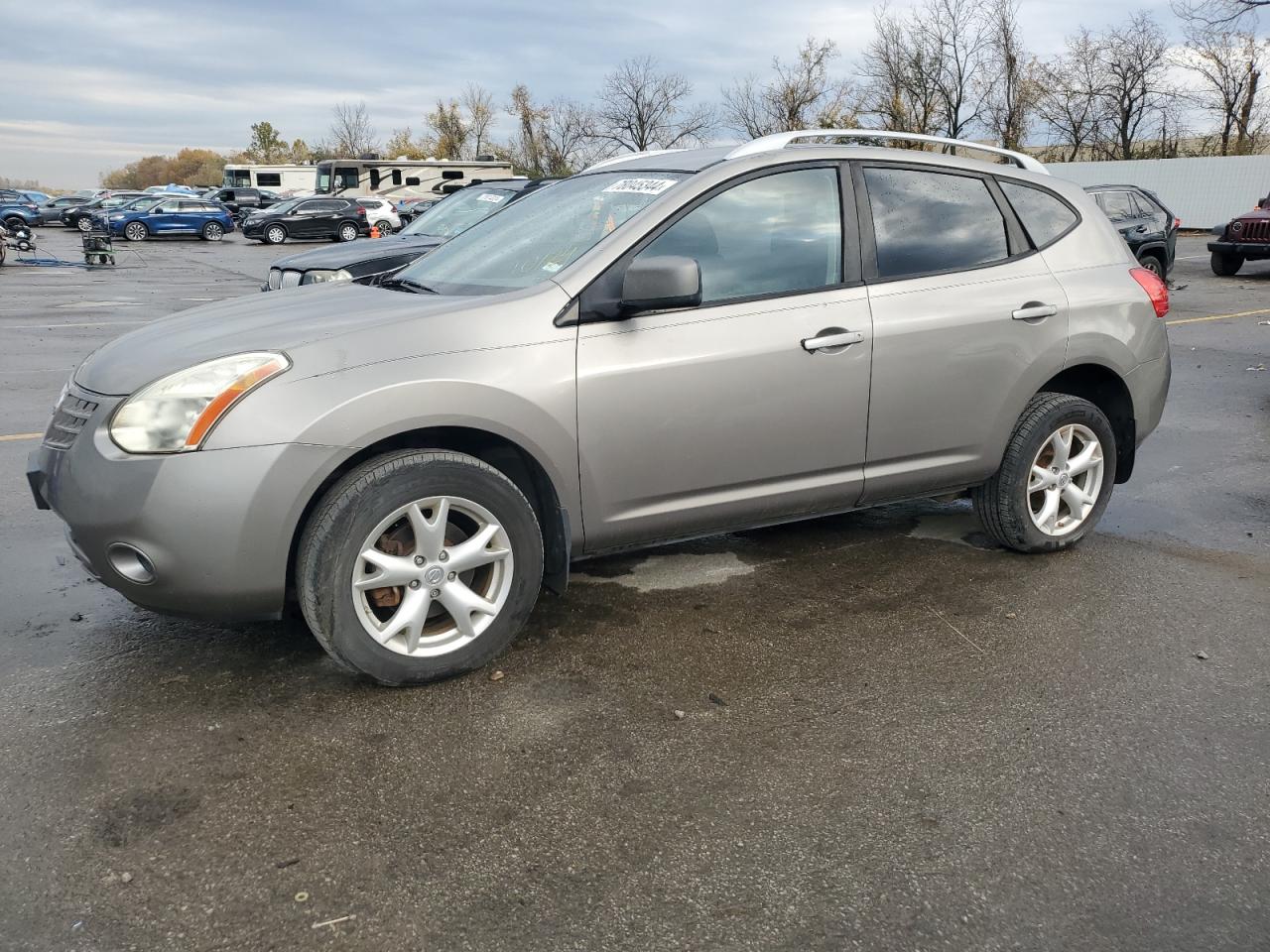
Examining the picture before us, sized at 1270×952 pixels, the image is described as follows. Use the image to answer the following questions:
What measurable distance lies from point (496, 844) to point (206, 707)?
1.24 metres

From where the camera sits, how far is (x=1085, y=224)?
15.8 ft

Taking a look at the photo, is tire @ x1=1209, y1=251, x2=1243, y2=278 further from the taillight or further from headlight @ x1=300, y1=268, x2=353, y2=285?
the taillight

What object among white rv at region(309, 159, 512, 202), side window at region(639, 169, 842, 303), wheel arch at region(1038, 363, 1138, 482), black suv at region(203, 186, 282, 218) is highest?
white rv at region(309, 159, 512, 202)

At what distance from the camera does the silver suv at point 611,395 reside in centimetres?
319

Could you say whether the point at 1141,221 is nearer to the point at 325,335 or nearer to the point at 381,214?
the point at 325,335

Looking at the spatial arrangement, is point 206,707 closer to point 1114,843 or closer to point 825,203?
point 1114,843

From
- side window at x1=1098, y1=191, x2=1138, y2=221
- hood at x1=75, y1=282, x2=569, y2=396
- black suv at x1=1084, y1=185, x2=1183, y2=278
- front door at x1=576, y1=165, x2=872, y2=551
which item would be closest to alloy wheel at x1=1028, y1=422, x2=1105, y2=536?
front door at x1=576, y1=165, x2=872, y2=551

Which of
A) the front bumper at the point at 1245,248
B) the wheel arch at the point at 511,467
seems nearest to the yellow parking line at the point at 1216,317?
the front bumper at the point at 1245,248

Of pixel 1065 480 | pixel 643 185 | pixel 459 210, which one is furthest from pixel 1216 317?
pixel 643 185

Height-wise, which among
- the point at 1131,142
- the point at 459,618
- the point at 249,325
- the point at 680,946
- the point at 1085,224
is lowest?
the point at 680,946

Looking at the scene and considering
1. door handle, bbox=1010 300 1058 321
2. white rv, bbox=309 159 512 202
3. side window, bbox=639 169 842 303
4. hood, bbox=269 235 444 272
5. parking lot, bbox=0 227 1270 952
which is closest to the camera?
parking lot, bbox=0 227 1270 952

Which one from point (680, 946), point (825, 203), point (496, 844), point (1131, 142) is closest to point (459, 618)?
point (496, 844)

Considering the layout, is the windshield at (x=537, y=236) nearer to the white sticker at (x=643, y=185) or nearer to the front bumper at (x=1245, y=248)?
the white sticker at (x=643, y=185)

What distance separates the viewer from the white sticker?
13.1 ft
